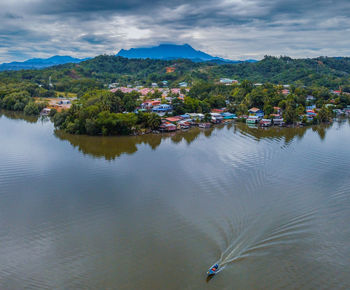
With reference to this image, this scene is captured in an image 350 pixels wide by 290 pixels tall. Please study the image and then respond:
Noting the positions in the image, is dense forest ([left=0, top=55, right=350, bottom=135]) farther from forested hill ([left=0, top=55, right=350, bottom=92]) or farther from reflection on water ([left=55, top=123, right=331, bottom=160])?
reflection on water ([left=55, top=123, right=331, bottom=160])

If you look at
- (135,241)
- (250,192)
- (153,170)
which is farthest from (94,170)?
(250,192)

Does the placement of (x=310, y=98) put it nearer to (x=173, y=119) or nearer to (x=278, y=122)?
(x=278, y=122)

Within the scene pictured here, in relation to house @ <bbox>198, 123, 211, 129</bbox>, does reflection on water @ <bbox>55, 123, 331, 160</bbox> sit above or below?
below

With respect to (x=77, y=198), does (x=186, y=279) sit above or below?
below

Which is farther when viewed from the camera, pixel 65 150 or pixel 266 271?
pixel 65 150

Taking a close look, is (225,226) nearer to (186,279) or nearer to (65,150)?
(186,279)

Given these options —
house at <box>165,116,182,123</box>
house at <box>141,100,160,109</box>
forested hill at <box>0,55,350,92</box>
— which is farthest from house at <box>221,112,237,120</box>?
forested hill at <box>0,55,350,92</box>
